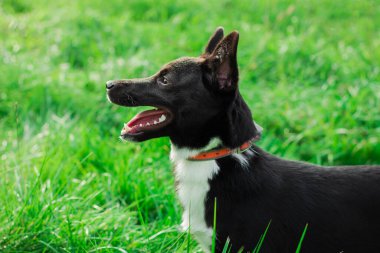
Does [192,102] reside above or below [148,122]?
above

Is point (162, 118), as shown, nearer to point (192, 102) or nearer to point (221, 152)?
point (192, 102)

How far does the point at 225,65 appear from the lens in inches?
108

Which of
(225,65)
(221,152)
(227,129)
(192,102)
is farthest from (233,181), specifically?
(225,65)

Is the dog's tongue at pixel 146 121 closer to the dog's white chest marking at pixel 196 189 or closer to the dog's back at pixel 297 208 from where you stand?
the dog's white chest marking at pixel 196 189

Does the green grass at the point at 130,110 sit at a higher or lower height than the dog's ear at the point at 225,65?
lower

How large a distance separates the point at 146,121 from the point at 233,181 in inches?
20.0

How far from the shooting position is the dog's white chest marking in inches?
113

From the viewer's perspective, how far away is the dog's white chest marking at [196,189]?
2.88 metres

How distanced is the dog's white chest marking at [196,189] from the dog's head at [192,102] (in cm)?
7

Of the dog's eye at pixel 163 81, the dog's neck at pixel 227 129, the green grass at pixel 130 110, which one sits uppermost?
the dog's eye at pixel 163 81

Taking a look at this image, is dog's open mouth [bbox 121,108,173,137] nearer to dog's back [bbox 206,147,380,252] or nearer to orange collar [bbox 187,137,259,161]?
orange collar [bbox 187,137,259,161]

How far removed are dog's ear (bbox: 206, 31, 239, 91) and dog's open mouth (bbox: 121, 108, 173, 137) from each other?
288mm

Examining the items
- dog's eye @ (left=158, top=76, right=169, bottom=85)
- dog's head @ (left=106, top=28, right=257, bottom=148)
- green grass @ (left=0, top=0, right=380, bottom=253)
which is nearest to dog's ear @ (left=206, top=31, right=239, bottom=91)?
dog's head @ (left=106, top=28, right=257, bottom=148)

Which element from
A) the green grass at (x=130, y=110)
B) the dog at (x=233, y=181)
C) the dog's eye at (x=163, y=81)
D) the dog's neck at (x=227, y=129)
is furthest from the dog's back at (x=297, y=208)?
the dog's eye at (x=163, y=81)
